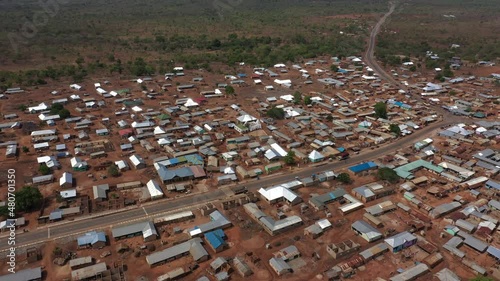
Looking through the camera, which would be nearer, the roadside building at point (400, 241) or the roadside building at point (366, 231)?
the roadside building at point (400, 241)

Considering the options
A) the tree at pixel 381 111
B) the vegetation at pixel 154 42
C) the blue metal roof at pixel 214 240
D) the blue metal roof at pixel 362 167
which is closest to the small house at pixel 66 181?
the blue metal roof at pixel 214 240

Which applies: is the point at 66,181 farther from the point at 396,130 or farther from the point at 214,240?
the point at 396,130

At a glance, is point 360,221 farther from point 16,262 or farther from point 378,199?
point 16,262

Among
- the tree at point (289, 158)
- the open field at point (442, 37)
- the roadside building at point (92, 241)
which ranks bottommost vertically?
the roadside building at point (92, 241)

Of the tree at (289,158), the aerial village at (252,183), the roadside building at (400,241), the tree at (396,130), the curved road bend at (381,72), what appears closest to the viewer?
the aerial village at (252,183)

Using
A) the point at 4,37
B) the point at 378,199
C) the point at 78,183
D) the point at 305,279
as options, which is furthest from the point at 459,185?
the point at 4,37

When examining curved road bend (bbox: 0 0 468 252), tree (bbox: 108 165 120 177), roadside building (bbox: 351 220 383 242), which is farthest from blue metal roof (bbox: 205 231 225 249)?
tree (bbox: 108 165 120 177)

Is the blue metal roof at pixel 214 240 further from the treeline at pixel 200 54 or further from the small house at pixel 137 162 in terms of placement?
the treeline at pixel 200 54

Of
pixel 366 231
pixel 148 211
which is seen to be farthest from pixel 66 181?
pixel 366 231
